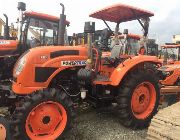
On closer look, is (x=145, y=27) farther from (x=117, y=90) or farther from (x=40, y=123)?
(x=40, y=123)

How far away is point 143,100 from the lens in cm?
653

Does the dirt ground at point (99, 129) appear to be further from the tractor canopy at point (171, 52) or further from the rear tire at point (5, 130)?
the tractor canopy at point (171, 52)

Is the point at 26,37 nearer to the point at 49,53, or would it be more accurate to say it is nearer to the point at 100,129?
the point at 49,53

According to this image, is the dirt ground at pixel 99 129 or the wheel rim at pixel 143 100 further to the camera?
the wheel rim at pixel 143 100

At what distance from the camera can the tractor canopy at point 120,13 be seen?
21.2 ft

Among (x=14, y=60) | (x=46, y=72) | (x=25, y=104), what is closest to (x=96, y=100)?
(x=46, y=72)

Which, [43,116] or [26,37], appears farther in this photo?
[26,37]

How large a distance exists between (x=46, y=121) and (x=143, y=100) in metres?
2.18

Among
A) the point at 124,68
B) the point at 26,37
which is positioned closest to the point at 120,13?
the point at 124,68

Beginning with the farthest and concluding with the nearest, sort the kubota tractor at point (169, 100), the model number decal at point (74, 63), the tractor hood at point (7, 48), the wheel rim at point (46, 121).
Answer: the tractor hood at point (7, 48)
the model number decal at point (74, 63)
the wheel rim at point (46, 121)
the kubota tractor at point (169, 100)

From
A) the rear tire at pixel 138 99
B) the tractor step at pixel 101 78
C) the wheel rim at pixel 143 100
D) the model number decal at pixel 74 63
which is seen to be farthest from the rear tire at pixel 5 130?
the wheel rim at pixel 143 100

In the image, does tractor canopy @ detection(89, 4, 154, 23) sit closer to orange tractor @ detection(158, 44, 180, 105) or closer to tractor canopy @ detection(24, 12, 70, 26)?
tractor canopy @ detection(24, 12, 70, 26)

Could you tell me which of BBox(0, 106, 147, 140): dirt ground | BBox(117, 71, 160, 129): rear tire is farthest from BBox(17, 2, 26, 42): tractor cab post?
BBox(117, 71, 160, 129): rear tire

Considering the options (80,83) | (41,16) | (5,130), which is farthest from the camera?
(41,16)
